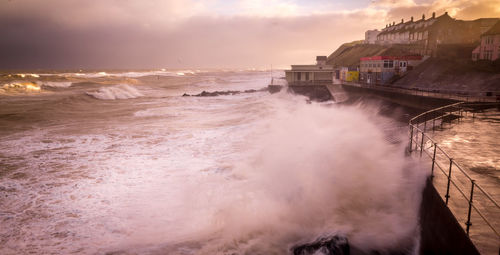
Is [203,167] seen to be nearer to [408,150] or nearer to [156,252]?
[156,252]

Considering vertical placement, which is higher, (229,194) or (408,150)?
(408,150)

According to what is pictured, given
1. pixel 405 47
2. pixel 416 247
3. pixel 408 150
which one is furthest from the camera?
pixel 405 47

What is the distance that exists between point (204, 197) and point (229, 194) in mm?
780

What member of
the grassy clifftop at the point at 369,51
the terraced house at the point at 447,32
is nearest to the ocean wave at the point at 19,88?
the grassy clifftop at the point at 369,51

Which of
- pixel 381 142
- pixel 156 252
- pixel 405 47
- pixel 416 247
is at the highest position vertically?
pixel 405 47

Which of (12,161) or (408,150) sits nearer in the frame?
(408,150)

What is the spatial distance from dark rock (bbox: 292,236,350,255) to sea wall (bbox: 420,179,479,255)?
4.49 feet

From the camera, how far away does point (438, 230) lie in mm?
4562

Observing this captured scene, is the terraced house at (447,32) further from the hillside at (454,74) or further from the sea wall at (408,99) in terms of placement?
the sea wall at (408,99)

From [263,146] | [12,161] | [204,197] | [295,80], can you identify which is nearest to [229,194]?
[204,197]

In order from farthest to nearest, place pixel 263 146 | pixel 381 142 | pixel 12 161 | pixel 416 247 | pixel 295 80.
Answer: pixel 295 80
pixel 263 146
pixel 12 161
pixel 381 142
pixel 416 247

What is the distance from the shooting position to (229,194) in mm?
8523

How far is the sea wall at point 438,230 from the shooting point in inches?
150

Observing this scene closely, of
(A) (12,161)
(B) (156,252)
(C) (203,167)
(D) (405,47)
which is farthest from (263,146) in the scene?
(D) (405,47)
